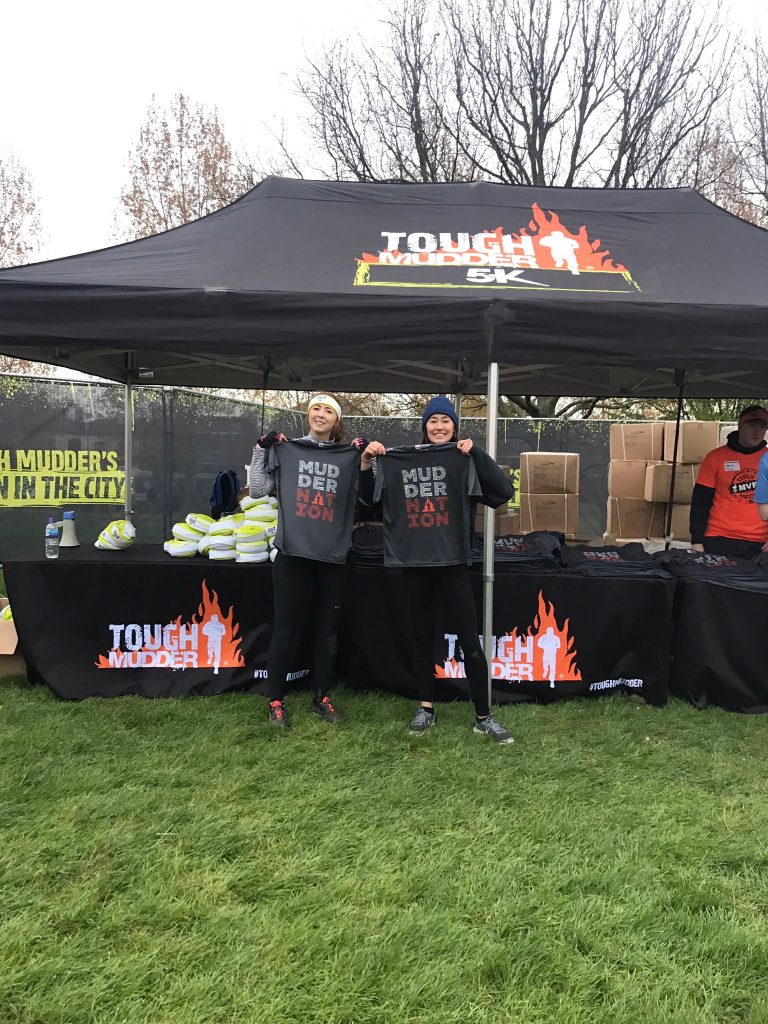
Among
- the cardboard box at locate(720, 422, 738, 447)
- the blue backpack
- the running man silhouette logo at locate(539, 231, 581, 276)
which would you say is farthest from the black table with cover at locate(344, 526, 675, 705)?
the cardboard box at locate(720, 422, 738, 447)

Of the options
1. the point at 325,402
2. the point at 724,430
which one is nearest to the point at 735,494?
the point at 724,430

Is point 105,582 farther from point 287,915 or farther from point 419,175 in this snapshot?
point 419,175

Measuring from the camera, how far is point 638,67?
12.9 m

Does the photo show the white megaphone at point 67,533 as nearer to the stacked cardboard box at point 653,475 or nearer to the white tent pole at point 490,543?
the white tent pole at point 490,543

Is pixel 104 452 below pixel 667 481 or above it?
above

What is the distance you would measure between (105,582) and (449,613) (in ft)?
6.48

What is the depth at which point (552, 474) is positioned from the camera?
6.56 m

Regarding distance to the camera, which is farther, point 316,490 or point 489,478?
point 316,490

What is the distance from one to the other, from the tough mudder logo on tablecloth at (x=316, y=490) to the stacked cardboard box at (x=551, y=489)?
3770 mm

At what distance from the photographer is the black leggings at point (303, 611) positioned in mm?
3223

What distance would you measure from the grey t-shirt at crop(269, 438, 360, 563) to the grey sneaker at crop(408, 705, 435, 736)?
0.89 m

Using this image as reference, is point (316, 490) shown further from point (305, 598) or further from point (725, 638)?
point (725, 638)

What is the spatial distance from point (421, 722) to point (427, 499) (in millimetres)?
1123

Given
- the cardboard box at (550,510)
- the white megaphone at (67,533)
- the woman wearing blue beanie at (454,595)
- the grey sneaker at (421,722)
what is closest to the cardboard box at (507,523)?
the cardboard box at (550,510)
